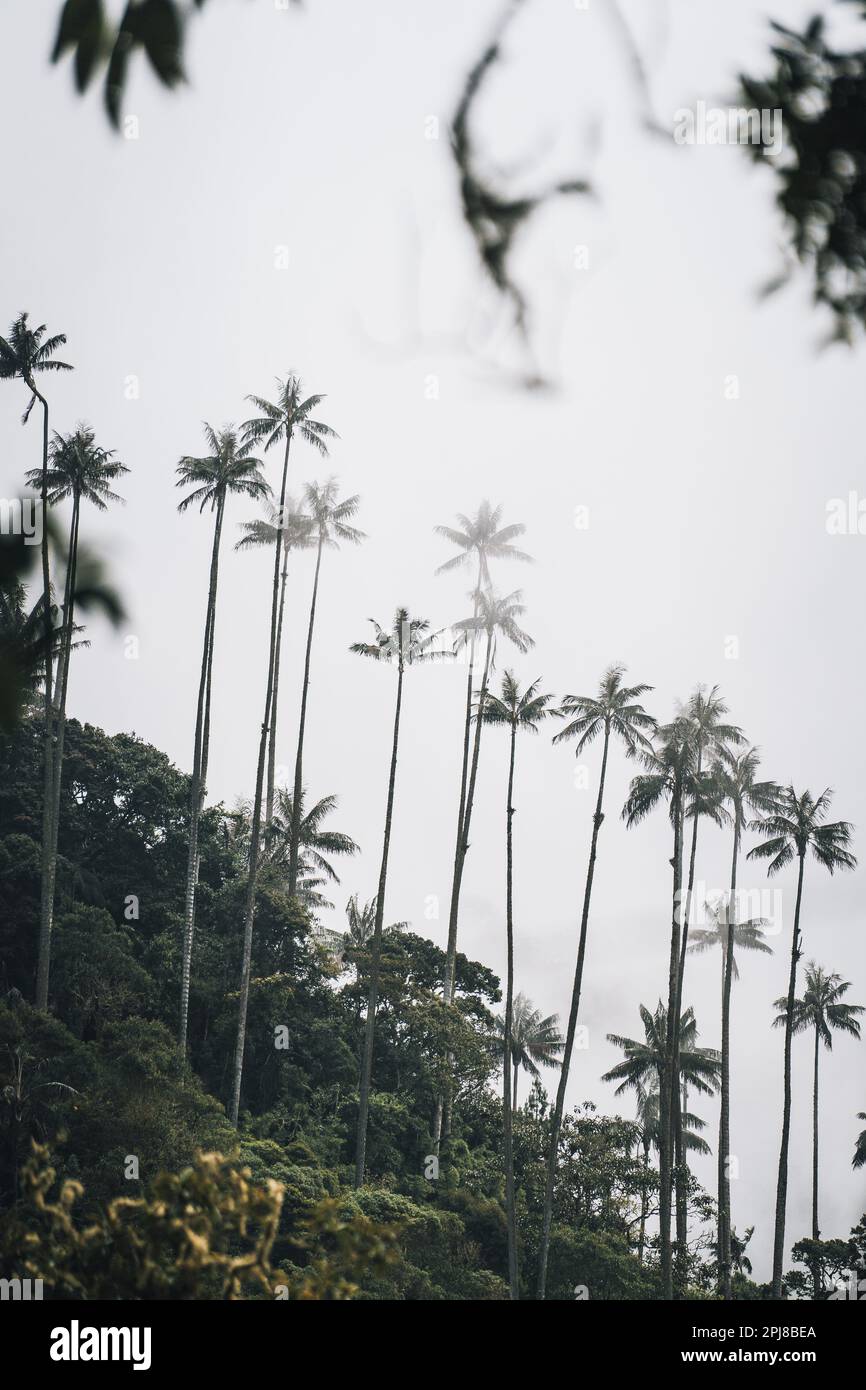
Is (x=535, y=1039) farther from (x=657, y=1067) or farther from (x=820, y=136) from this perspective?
(x=820, y=136)

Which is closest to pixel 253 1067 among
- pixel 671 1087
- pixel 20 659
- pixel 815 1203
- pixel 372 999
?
pixel 372 999

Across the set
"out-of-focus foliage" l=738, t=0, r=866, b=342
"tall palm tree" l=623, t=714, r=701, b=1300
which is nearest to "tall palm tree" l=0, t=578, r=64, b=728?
"out-of-focus foliage" l=738, t=0, r=866, b=342

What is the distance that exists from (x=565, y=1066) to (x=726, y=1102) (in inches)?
425

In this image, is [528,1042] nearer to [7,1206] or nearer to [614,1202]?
[614,1202]

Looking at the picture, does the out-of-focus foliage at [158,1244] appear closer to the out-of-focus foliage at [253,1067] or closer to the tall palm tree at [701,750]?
the out-of-focus foliage at [253,1067]

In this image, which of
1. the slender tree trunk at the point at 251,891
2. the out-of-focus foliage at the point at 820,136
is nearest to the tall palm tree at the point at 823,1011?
the slender tree trunk at the point at 251,891

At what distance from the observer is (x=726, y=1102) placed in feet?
148

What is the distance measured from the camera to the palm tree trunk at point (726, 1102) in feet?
128
